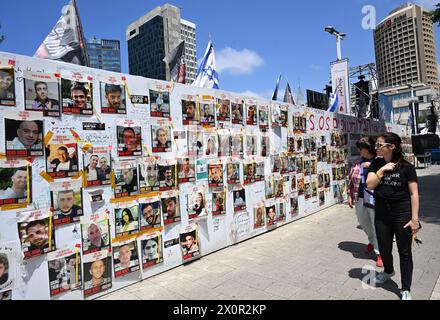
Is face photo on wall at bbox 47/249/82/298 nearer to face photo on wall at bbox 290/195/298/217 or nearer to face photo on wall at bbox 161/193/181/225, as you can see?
face photo on wall at bbox 161/193/181/225

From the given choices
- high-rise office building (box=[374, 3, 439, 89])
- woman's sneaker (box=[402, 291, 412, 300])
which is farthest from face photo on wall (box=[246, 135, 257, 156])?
high-rise office building (box=[374, 3, 439, 89])

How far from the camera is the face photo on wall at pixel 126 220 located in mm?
3676

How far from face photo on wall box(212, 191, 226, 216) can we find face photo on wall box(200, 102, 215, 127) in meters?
1.17

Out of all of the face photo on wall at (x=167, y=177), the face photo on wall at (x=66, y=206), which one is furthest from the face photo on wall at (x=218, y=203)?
the face photo on wall at (x=66, y=206)

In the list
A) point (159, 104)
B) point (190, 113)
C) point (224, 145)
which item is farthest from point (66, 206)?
point (224, 145)

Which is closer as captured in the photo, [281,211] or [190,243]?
[190,243]

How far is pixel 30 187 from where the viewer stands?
2.95 meters

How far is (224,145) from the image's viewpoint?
520 centimetres

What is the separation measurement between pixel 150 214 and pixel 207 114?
1.88 m

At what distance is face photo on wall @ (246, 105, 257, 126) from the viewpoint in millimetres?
5764

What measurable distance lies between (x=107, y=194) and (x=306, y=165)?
525 cm

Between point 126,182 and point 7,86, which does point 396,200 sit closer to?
point 126,182

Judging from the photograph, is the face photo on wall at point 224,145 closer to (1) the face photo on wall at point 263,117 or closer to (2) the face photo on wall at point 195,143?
(2) the face photo on wall at point 195,143
